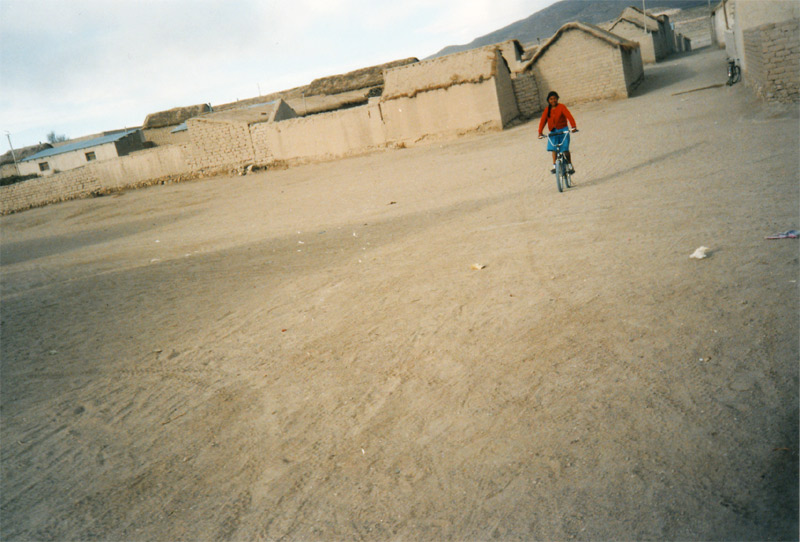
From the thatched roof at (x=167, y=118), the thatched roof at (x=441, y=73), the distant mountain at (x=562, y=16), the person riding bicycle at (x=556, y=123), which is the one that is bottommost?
the person riding bicycle at (x=556, y=123)

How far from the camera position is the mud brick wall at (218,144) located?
→ 26500 mm

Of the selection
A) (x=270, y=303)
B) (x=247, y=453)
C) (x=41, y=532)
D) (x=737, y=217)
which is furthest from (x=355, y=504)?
(x=737, y=217)

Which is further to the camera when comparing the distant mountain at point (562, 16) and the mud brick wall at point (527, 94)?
the distant mountain at point (562, 16)

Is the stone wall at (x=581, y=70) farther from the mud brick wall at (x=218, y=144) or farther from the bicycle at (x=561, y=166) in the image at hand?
the bicycle at (x=561, y=166)

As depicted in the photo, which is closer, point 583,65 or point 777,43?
point 777,43

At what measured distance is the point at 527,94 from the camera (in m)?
25.1

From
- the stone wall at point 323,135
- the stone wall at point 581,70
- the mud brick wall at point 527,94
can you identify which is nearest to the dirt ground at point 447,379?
the stone wall at point 581,70

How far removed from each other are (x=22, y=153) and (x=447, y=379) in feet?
185

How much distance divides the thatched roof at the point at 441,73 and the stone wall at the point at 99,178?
10527mm

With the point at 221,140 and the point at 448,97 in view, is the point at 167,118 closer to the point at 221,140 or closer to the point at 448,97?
the point at 221,140

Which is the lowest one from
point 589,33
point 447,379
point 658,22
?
point 447,379

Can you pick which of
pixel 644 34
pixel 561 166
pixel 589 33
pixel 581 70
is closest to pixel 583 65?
pixel 581 70

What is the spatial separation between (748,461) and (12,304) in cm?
892

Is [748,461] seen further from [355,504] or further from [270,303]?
[270,303]
